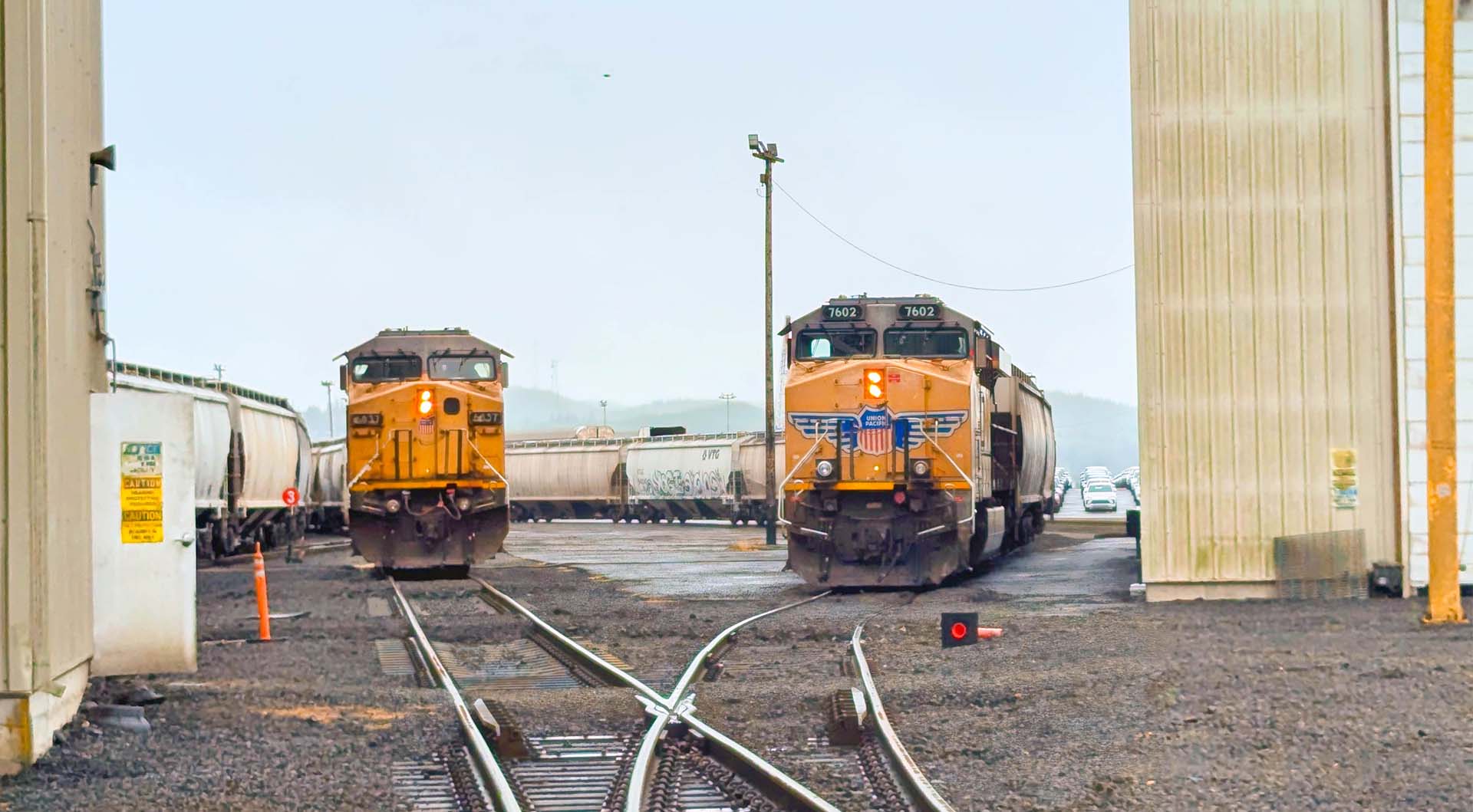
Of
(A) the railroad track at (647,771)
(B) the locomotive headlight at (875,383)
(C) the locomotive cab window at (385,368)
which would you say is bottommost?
(A) the railroad track at (647,771)

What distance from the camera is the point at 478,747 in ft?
28.0

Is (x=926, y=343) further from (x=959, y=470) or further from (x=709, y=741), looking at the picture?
(x=709, y=741)

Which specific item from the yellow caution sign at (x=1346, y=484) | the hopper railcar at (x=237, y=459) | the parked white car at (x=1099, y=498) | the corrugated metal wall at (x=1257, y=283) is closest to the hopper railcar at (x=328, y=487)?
the hopper railcar at (x=237, y=459)

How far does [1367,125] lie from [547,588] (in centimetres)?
1186

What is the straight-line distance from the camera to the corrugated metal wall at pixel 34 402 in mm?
7684

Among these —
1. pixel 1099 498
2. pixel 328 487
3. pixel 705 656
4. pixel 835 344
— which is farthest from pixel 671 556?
pixel 1099 498

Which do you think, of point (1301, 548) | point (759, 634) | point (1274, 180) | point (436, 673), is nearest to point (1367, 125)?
point (1274, 180)

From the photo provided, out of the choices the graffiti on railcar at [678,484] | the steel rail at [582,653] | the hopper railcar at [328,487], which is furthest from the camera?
the graffiti on railcar at [678,484]

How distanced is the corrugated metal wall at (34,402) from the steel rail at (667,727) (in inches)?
115

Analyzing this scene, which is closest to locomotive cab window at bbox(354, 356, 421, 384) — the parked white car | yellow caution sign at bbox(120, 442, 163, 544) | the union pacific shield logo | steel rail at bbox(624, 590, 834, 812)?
the union pacific shield logo

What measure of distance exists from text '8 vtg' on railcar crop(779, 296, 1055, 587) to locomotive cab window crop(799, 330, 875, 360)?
0.01m

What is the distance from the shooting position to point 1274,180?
57.6ft

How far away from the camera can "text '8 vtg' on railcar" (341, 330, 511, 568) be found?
2366 cm

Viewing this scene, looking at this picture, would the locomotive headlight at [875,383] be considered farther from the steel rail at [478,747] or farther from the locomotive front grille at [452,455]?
the steel rail at [478,747]
